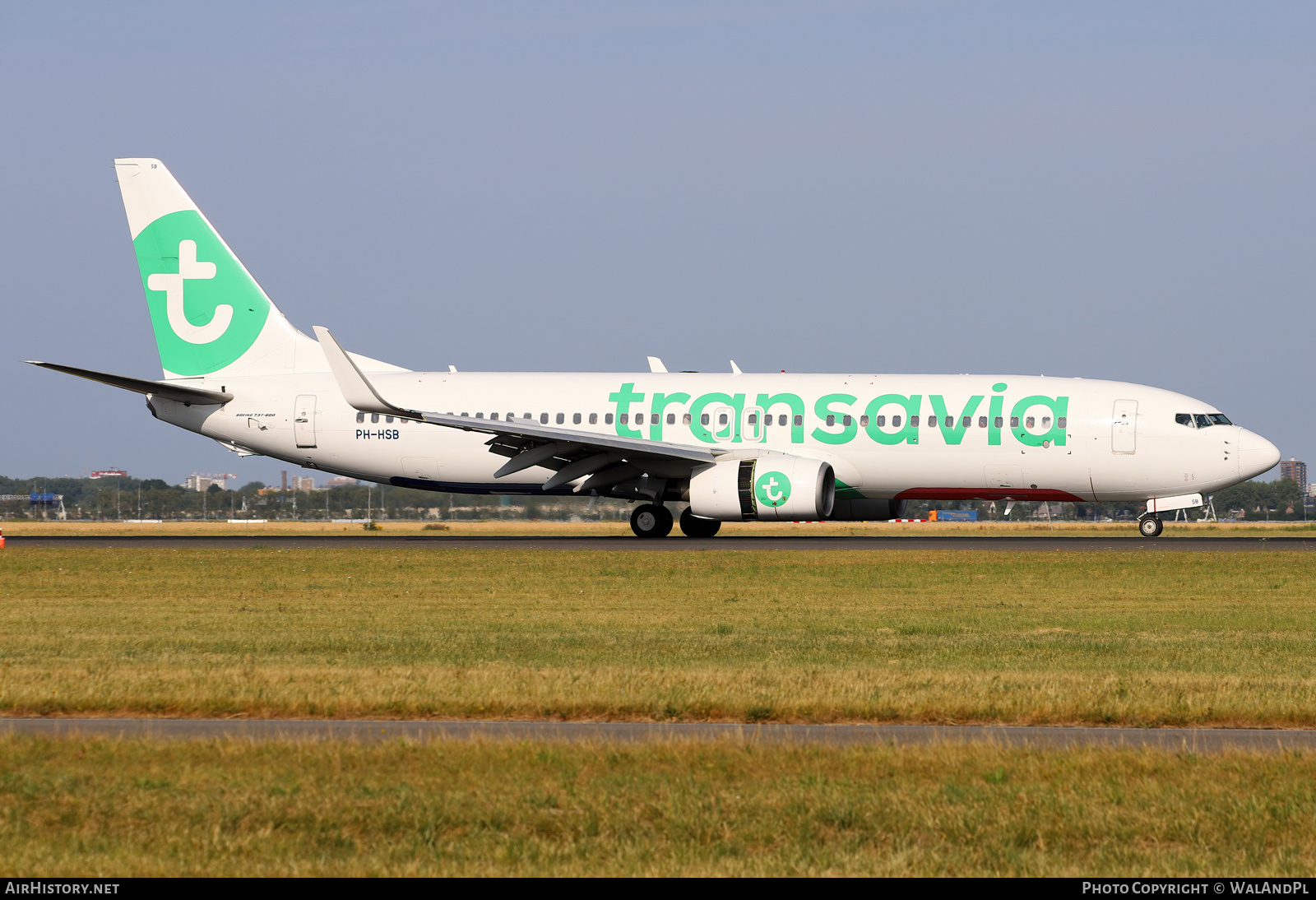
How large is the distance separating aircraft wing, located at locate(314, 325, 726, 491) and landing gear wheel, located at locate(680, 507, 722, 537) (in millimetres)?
2145

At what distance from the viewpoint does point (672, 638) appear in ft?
51.9

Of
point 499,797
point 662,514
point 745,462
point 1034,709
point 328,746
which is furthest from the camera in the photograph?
point 662,514

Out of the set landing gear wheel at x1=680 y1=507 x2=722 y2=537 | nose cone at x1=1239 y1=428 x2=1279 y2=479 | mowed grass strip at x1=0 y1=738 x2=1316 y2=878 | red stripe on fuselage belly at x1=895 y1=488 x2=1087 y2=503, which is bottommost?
mowed grass strip at x1=0 y1=738 x2=1316 y2=878

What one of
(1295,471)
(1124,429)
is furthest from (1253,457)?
(1295,471)


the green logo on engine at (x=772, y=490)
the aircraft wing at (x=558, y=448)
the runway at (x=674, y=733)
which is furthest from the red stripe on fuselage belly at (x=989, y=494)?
the runway at (x=674, y=733)

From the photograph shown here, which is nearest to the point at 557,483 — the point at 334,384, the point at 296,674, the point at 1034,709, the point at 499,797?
the point at 334,384

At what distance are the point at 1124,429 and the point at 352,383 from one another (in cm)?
1778

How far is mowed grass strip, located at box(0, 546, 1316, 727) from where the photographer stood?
1140 centimetres

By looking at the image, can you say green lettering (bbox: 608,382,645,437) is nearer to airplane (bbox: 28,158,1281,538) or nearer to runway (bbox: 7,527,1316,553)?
airplane (bbox: 28,158,1281,538)

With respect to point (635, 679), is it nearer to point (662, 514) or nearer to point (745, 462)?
point (745, 462)

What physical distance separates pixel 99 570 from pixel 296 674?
48.6 ft

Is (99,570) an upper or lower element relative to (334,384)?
lower

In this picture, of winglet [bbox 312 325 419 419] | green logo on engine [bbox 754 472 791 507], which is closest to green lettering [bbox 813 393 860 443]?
green logo on engine [bbox 754 472 791 507]
